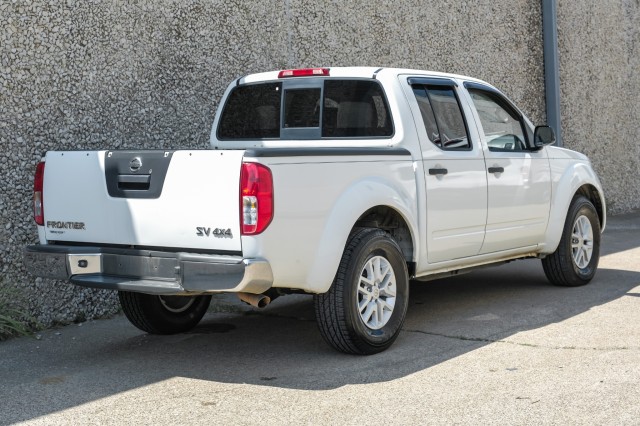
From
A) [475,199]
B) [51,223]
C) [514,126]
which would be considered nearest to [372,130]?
[475,199]

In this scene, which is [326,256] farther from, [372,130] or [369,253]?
[372,130]

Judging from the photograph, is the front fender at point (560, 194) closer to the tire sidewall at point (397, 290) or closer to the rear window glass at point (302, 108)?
the tire sidewall at point (397, 290)

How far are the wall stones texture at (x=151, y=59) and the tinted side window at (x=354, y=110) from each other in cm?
212

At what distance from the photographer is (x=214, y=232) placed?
5660mm

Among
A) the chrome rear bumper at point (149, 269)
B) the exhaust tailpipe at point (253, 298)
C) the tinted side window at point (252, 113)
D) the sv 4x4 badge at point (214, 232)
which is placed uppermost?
the tinted side window at point (252, 113)

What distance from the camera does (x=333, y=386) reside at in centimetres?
568

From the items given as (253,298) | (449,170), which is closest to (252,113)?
(449,170)

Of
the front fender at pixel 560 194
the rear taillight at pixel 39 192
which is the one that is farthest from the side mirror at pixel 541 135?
the rear taillight at pixel 39 192

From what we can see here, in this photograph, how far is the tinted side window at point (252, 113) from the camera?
7.38 m

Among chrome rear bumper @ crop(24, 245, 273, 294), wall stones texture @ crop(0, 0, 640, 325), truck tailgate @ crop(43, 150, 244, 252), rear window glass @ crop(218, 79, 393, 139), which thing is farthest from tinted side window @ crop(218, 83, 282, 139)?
chrome rear bumper @ crop(24, 245, 273, 294)

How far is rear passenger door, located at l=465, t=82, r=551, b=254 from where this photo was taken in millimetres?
7723

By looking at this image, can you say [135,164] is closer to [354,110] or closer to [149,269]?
[149,269]

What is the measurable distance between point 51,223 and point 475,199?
3146 millimetres

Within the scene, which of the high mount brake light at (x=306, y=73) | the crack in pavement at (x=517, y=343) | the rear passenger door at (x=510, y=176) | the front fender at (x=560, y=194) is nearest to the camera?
the crack in pavement at (x=517, y=343)
